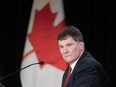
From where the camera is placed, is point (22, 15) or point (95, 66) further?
point (22, 15)

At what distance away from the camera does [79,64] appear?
90.5 inches

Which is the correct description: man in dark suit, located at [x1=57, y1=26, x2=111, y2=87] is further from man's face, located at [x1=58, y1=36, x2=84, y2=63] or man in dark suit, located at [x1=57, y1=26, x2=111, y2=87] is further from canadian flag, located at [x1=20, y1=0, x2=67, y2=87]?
canadian flag, located at [x1=20, y1=0, x2=67, y2=87]

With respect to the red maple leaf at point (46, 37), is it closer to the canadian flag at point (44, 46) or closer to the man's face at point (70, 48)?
the canadian flag at point (44, 46)

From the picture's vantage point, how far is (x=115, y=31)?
400cm

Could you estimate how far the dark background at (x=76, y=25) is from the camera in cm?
406

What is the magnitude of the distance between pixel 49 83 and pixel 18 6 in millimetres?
1186

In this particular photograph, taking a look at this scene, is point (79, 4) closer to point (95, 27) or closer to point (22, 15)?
point (95, 27)

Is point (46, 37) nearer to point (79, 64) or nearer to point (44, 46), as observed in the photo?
point (44, 46)

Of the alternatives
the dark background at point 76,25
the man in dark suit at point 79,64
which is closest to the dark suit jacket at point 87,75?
the man in dark suit at point 79,64

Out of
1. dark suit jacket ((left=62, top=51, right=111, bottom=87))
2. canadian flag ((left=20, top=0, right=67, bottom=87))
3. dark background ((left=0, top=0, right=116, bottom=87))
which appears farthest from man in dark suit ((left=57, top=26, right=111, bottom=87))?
canadian flag ((left=20, top=0, right=67, bottom=87))

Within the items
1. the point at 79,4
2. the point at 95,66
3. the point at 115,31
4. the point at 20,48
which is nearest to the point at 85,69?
the point at 95,66

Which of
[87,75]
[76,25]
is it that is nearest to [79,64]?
[87,75]

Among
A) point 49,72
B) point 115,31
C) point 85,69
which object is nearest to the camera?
point 85,69

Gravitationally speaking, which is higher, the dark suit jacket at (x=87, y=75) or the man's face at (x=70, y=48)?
the man's face at (x=70, y=48)
